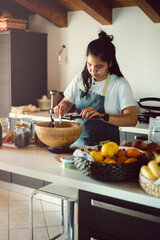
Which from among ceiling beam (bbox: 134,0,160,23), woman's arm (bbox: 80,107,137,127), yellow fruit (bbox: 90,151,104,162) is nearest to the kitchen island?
yellow fruit (bbox: 90,151,104,162)

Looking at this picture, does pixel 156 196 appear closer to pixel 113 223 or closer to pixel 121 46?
pixel 113 223

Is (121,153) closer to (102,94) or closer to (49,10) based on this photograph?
(102,94)

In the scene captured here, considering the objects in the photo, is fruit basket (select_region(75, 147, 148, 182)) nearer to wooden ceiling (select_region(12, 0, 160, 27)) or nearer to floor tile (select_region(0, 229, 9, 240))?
floor tile (select_region(0, 229, 9, 240))

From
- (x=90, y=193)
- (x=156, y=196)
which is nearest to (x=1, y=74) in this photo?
(x=90, y=193)

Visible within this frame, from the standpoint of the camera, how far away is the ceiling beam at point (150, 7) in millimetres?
3088

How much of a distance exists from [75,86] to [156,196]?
1.34 meters

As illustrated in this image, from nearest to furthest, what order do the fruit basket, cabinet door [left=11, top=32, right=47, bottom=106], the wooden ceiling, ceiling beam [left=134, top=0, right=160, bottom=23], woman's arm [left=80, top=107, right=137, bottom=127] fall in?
the fruit basket
woman's arm [left=80, top=107, right=137, bottom=127]
ceiling beam [left=134, top=0, right=160, bottom=23]
the wooden ceiling
cabinet door [left=11, top=32, right=47, bottom=106]

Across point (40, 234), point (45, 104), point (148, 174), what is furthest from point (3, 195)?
point (148, 174)

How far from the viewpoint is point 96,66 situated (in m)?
2.29

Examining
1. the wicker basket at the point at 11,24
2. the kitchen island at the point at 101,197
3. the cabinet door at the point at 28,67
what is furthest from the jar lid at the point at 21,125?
the wicker basket at the point at 11,24

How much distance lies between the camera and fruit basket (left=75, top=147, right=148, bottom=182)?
1515mm

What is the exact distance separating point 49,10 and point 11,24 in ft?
1.66

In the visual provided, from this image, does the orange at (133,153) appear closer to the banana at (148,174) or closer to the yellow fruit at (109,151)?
the yellow fruit at (109,151)

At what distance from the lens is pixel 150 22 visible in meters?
3.70
